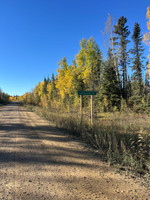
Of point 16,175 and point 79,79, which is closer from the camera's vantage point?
point 16,175

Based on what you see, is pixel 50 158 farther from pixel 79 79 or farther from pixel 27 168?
pixel 79 79

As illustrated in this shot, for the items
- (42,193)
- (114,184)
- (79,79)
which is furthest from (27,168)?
(79,79)

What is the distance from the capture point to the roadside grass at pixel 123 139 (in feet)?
10.3

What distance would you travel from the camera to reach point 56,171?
2889mm

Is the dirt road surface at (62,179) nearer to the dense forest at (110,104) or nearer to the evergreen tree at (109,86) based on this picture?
the dense forest at (110,104)

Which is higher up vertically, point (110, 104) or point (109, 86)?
point (109, 86)

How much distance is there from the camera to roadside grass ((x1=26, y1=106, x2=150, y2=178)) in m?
3.13

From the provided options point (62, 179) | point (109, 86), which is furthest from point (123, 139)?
point (109, 86)

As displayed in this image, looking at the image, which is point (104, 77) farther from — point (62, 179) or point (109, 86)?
point (62, 179)

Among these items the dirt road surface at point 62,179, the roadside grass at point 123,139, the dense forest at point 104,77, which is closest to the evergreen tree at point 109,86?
the dense forest at point 104,77

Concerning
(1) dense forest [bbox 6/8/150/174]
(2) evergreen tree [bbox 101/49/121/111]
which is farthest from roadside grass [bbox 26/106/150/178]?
(2) evergreen tree [bbox 101/49/121/111]

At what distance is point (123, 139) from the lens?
14.0 feet

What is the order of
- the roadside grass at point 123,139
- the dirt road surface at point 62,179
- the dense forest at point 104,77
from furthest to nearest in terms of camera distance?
the dense forest at point 104,77
the roadside grass at point 123,139
the dirt road surface at point 62,179

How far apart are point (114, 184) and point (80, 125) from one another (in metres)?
4.20
